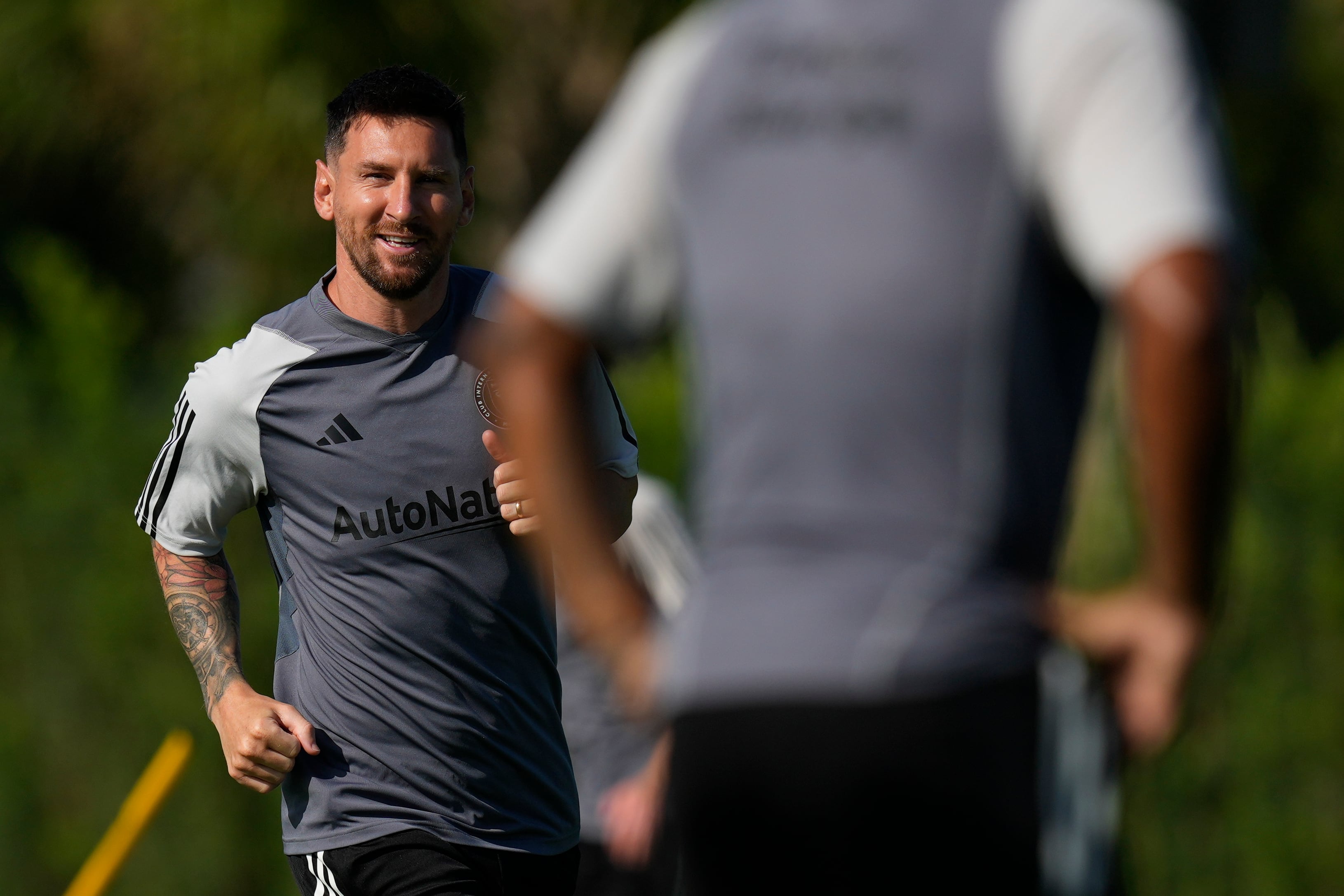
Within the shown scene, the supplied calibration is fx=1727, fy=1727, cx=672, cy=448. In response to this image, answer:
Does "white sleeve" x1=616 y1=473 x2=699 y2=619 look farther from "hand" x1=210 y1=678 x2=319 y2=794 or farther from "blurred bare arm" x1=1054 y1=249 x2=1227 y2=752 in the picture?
"blurred bare arm" x1=1054 y1=249 x2=1227 y2=752

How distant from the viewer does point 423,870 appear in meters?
3.39

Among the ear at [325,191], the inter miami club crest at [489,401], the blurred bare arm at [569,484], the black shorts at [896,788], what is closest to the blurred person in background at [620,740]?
the inter miami club crest at [489,401]

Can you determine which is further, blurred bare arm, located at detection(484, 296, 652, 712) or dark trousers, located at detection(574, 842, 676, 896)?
dark trousers, located at detection(574, 842, 676, 896)

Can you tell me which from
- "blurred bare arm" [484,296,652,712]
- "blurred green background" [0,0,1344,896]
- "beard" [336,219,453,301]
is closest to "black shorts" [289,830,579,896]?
"beard" [336,219,453,301]

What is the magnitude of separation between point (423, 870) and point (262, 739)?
0.41 m

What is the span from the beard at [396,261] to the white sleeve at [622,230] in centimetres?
172

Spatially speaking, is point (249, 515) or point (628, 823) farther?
point (249, 515)

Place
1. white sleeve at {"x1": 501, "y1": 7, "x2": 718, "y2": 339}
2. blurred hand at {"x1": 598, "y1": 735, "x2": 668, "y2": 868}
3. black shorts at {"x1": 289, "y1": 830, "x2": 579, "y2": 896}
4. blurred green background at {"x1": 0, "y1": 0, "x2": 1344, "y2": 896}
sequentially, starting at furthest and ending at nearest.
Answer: blurred green background at {"x1": 0, "y1": 0, "x2": 1344, "y2": 896}
blurred hand at {"x1": 598, "y1": 735, "x2": 668, "y2": 868}
black shorts at {"x1": 289, "y1": 830, "x2": 579, "y2": 896}
white sleeve at {"x1": 501, "y1": 7, "x2": 718, "y2": 339}

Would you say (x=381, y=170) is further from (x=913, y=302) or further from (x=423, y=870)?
(x=913, y=302)

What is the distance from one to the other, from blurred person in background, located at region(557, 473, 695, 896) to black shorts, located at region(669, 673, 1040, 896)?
2.88m

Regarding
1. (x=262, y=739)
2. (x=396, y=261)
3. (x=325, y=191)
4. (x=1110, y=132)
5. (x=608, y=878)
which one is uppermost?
(x=1110, y=132)

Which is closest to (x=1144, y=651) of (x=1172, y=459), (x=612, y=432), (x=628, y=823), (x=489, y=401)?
(x=1172, y=459)

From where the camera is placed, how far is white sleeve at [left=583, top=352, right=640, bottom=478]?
3.42 m

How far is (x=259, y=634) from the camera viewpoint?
7.26m
